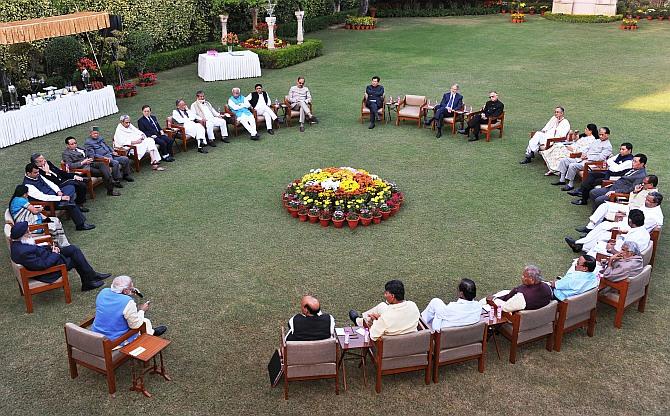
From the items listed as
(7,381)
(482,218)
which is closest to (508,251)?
(482,218)

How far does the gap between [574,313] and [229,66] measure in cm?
1631

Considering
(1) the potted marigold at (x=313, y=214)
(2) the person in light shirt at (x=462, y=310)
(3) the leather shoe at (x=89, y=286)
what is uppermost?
(2) the person in light shirt at (x=462, y=310)

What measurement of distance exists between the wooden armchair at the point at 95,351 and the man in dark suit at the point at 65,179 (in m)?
4.75

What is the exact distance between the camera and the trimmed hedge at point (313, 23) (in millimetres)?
29125

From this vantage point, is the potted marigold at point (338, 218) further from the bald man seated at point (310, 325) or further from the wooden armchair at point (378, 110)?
the wooden armchair at point (378, 110)

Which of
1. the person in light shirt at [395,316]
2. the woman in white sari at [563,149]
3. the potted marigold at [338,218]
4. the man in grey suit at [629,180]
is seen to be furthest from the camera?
the woman in white sari at [563,149]

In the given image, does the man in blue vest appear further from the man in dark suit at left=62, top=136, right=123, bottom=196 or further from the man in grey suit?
the man in grey suit

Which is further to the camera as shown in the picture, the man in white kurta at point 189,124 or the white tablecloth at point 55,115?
the white tablecloth at point 55,115

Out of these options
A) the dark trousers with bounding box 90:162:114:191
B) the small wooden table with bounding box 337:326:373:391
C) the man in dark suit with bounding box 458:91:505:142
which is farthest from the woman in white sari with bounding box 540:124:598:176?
the dark trousers with bounding box 90:162:114:191

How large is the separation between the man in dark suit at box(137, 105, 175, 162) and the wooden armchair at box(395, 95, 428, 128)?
5.84m

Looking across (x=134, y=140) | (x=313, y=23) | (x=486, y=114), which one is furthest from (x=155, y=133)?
(x=313, y=23)

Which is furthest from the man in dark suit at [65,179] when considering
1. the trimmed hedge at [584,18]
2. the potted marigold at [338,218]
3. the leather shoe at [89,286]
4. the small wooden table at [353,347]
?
the trimmed hedge at [584,18]

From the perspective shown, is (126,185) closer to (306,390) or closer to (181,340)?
(181,340)

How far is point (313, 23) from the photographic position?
31.3 meters
